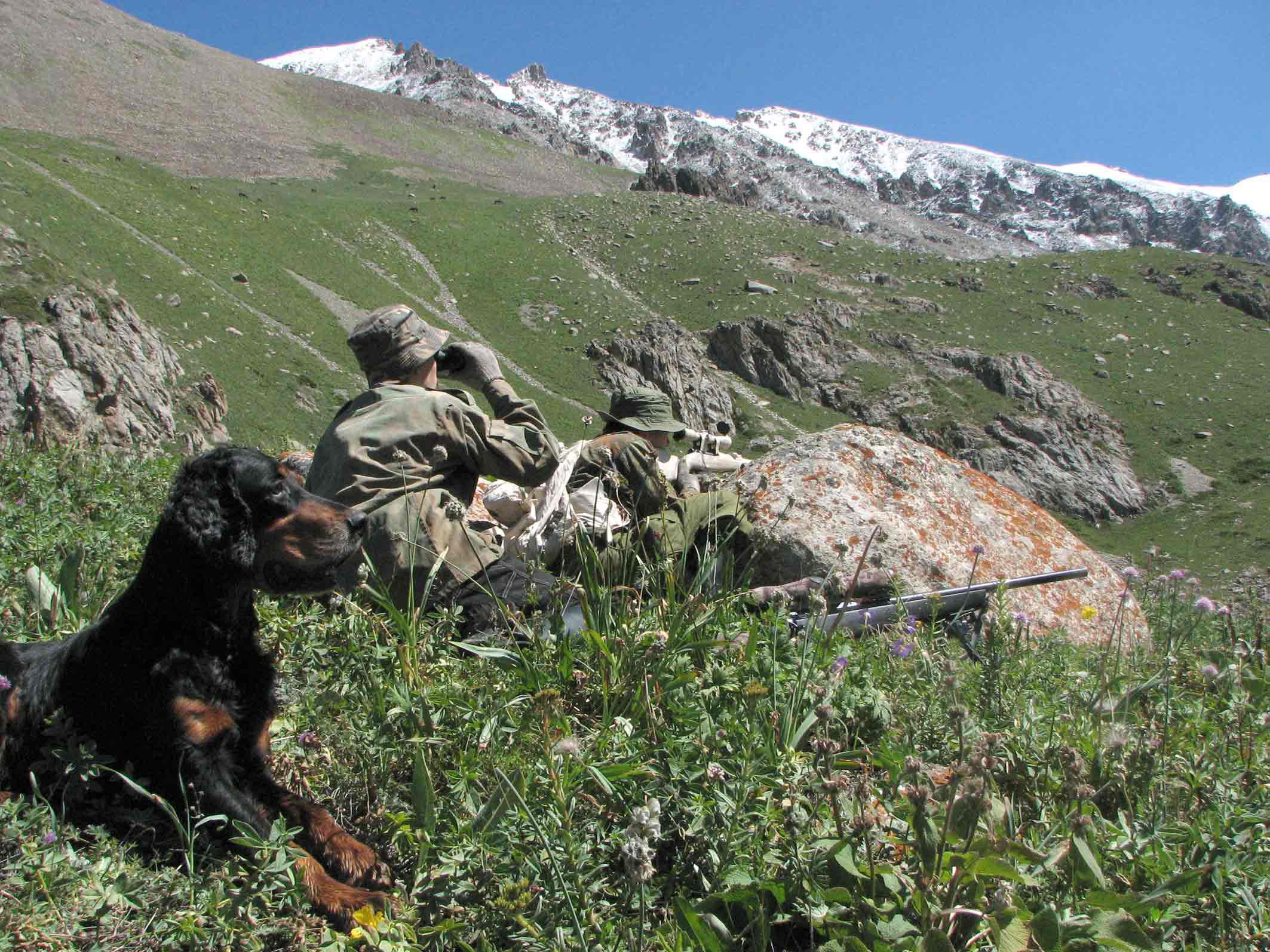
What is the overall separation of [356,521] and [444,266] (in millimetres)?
67922

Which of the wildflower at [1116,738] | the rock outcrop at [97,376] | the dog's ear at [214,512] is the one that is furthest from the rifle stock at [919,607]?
the rock outcrop at [97,376]

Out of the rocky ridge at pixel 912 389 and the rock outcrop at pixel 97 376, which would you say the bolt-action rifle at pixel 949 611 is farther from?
the rocky ridge at pixel 912 389

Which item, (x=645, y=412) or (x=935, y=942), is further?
(x=645, y=412)

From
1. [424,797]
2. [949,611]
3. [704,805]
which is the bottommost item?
[424,797]

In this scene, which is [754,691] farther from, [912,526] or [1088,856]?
[912,526]

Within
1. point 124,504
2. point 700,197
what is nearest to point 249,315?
point 124,504

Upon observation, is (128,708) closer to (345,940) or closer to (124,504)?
(345,940)

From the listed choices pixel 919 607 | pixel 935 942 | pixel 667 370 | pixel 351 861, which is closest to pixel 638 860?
pixel 935 942

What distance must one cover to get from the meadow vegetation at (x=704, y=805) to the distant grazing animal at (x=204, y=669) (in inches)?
4.8

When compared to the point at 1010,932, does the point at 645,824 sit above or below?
above

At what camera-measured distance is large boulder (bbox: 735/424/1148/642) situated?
20.5 feet

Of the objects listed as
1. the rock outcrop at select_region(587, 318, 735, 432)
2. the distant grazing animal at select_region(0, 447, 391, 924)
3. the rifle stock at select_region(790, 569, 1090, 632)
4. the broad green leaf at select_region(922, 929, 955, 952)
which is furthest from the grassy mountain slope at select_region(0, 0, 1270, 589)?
the broad green leaf at select_region(922, 929, 955, 952)

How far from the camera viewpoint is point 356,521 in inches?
118

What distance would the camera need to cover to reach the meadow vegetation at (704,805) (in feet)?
6.06
